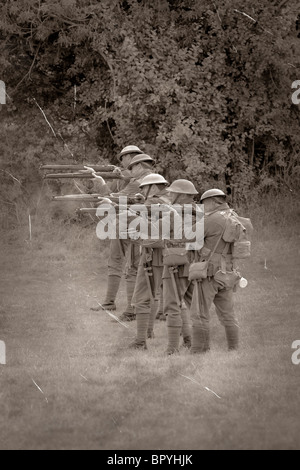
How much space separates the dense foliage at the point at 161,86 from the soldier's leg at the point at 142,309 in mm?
9245

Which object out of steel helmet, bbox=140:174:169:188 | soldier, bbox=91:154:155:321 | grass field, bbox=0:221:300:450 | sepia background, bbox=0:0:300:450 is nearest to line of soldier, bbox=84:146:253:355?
steel helmet, bbox=140:174:169:188

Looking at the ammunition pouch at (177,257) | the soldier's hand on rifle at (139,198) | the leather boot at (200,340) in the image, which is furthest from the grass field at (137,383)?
the soldier's hand on rifle at (139,198)

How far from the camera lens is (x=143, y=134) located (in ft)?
67.6

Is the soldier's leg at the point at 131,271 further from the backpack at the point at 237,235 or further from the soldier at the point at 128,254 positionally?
the backpack at the point at 237,235

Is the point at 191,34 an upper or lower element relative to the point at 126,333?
upper

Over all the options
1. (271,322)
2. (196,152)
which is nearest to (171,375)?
(271,322)

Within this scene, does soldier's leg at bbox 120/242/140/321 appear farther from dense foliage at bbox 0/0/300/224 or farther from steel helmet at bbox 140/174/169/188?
dense foliage at bbox 0/0/300/224

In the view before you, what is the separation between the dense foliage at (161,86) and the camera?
20.3 meters

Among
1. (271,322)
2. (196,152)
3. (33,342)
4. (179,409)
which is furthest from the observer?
(196,152)

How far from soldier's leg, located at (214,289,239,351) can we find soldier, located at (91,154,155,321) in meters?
2.39

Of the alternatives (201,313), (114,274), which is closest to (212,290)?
(201,313)

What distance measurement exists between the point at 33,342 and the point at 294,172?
12.3 meters

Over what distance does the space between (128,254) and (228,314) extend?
319 centimetres
